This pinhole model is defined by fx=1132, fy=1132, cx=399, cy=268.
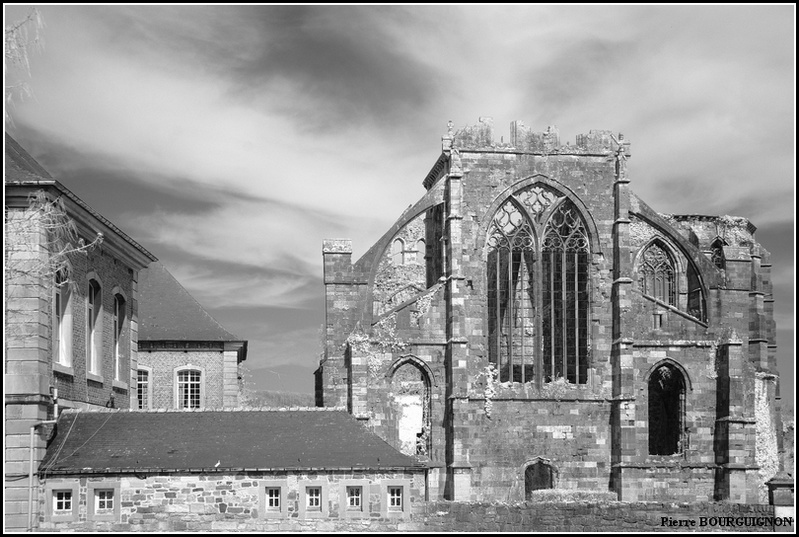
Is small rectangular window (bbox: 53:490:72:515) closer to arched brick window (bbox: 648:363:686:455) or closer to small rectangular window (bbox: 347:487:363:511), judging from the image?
small rectangular window (bbox: 347:487:363:511)

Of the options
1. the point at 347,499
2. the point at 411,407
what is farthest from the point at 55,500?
the point at 411,407

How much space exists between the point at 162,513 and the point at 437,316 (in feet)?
48.3

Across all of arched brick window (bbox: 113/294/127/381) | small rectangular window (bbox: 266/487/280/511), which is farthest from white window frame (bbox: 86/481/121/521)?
arched brick window (bbox: 113/294/127/381)

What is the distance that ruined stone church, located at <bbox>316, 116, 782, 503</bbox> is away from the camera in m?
34.3

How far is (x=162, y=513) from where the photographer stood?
21797 millimetres

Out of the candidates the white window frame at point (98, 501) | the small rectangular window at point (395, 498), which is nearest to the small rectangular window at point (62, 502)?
the white window frame at point (98, 501)

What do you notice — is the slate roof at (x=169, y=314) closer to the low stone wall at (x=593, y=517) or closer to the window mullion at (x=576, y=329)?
the window mullion at (x=576, y=329)

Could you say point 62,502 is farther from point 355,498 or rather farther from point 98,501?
point 355,498

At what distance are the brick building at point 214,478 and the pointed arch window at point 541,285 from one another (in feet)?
43.3

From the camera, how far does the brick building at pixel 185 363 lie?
3656 cm

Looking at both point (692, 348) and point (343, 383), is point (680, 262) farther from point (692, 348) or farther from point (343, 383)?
point (343, 383)

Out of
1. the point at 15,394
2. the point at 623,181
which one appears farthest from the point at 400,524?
the point at 623,181

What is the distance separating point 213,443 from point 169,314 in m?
15.3

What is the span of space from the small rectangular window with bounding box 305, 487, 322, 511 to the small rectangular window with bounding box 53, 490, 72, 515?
4.54 meters
